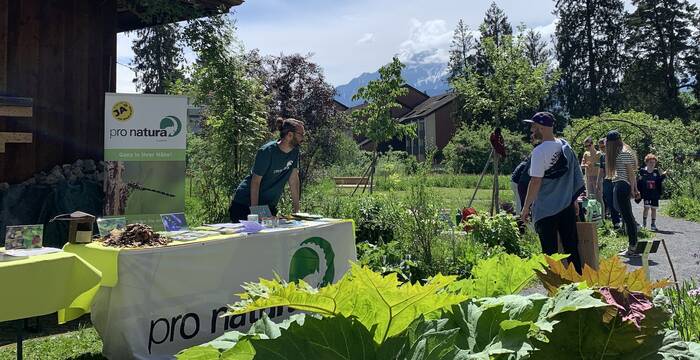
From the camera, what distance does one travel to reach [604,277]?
112cm

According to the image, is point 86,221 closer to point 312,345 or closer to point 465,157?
point 312,345

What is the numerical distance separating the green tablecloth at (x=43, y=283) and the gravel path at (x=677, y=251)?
440 centimetres

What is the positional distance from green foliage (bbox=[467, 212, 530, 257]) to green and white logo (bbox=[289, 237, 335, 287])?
274 centimetres

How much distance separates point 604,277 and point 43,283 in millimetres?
3225

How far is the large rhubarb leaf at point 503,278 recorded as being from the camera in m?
1.31

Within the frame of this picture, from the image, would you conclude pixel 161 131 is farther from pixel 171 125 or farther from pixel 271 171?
pixel 271 171

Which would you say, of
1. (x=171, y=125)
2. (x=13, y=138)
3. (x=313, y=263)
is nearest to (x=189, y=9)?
(x=171, y=125)

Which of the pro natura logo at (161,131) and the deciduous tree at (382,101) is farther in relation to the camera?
the deciduous tree at (382,101)

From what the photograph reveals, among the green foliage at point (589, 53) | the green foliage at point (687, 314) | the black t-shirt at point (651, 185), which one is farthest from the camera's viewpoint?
the green foliage at point (589, 53)

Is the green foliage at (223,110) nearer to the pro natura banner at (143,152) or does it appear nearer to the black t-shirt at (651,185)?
the pro natura banner at (143,152)

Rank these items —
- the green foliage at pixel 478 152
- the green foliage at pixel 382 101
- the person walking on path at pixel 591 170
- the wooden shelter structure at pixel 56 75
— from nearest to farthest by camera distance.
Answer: the wooden shelter structure at pixel 56 75 < the person walking on path at pixel 591 170 < the green foliage at pixel 382 101 < the green foliage at pixel 478 152

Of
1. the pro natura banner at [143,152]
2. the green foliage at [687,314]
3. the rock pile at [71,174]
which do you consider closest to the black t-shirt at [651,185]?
the pro natura banner at [143,152]

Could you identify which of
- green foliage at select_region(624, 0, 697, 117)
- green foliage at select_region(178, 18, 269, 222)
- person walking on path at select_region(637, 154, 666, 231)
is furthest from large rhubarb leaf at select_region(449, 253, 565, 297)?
green foliage at select_region(624, 0, 697, 117)

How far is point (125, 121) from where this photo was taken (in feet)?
21.1
